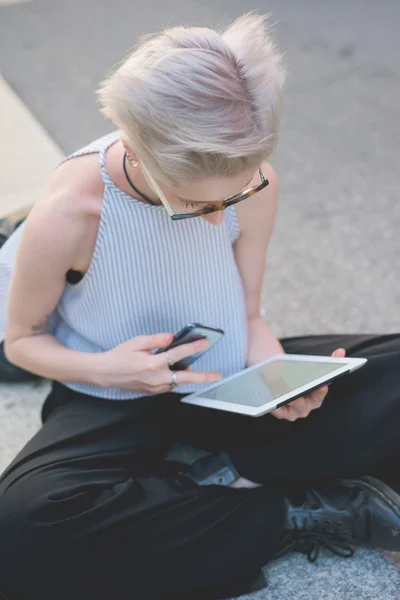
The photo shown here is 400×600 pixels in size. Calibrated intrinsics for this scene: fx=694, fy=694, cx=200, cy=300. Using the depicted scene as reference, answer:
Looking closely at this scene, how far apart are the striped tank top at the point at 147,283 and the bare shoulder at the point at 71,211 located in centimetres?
2

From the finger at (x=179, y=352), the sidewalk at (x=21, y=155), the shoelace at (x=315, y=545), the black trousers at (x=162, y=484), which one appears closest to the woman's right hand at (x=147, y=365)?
the finger at (x=179, y=352)

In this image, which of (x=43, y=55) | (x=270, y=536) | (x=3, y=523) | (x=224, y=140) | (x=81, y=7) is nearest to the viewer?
(x=224, y=140)

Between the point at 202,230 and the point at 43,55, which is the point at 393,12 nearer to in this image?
the point at 43,55

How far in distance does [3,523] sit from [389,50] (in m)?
2.95

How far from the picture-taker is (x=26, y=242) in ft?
3.84

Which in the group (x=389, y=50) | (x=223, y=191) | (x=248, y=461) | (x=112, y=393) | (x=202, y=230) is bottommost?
(x=389, y=50)

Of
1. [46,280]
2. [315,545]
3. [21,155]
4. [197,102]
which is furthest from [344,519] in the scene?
[21,155]

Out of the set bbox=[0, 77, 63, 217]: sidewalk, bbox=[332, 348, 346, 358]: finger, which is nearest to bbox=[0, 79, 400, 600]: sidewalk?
bbox=[0, 77, 63, 217]: sidewalk

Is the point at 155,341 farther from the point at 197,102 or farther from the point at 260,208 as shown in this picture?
the point at 197,102

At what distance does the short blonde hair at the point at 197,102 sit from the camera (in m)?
0.93

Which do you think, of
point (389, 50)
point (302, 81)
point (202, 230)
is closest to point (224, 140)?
point (202, 230)

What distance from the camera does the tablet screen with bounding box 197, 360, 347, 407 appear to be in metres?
1.21

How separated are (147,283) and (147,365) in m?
0.16

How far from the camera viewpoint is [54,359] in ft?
4.21
